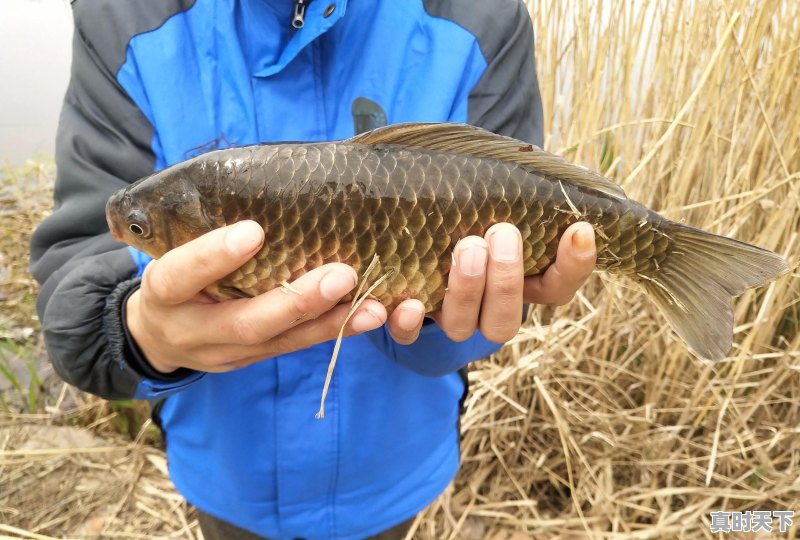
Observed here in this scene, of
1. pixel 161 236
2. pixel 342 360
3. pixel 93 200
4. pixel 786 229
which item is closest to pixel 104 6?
pixel 93 200

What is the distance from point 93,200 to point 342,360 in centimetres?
40

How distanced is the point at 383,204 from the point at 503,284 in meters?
0.16

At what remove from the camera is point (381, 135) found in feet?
2.19

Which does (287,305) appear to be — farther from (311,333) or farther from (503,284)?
(503,284)

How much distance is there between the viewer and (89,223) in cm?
82

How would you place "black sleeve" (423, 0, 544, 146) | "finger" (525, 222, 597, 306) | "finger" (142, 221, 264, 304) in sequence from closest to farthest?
"finger" (142, 221, 264, 304), "finger" (525, 222, 597, 306), "black sleeve" (423, 0, 544, 146)

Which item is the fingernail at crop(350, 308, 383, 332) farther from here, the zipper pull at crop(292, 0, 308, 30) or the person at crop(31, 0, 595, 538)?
the zipper pull at crop(292, 0, 308, 30)

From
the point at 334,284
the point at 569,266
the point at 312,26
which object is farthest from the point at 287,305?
the point at 312,26

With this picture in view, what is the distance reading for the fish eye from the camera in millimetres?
669

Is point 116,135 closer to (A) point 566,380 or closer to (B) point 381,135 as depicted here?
(B) point 381,135

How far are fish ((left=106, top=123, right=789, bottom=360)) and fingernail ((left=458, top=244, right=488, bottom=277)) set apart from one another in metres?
0.04

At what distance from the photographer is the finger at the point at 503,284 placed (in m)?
0.65

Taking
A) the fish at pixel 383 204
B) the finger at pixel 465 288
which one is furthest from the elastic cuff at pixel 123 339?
the finger at pixel 465 288

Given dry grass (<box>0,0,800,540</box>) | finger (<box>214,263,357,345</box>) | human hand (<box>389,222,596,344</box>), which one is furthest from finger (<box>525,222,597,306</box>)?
dry grass (<box>0,0,800,540</box>)
